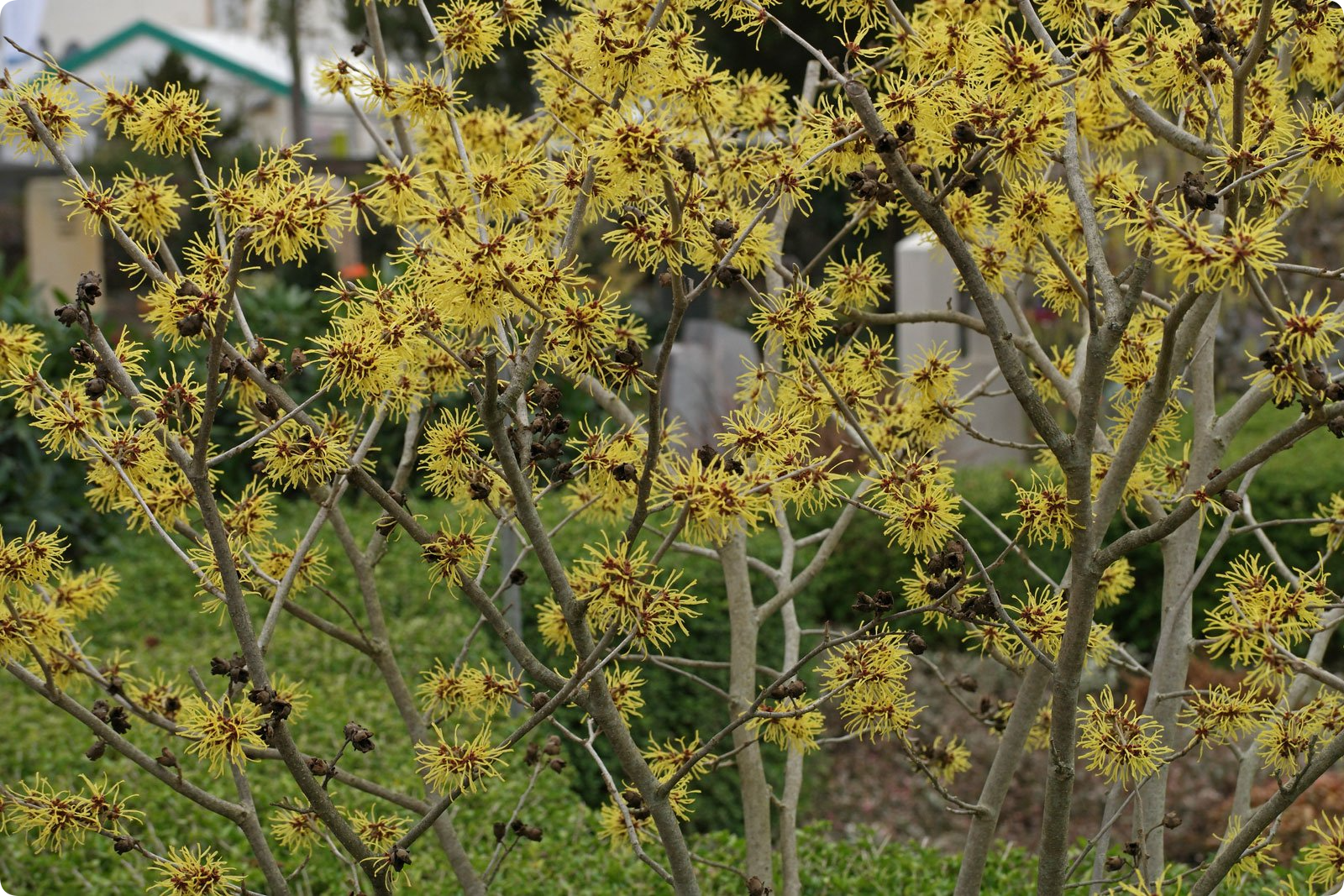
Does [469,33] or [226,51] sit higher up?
[469,33]

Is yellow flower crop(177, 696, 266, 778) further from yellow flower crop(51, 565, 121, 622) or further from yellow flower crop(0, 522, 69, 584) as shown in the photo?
yellow flower crop(51, 565, 121, 622)

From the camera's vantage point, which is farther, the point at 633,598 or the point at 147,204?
the point at 147,204

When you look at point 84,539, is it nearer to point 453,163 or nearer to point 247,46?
point 453,163

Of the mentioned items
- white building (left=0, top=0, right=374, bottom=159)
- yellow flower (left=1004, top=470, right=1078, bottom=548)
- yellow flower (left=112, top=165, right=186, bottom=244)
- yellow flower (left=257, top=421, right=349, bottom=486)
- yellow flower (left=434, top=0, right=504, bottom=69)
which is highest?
yellow flower (left=434, top=0, right=504, bottom=69)

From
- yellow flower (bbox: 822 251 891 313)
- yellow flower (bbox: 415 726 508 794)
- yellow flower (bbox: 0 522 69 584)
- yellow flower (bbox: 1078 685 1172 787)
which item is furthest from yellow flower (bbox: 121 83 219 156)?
yellow flower (bbox: 1078 685 1172 787)

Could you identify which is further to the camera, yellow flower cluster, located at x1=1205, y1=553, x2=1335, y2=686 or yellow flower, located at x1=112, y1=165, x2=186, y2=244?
yellow flower, located at x1=112, y1=165, x2=186, y2=244

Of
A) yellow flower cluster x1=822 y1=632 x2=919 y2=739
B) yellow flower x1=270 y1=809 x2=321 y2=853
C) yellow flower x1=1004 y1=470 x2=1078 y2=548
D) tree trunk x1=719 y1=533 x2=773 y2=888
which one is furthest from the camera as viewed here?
tree trunk x1=719 y1=533 x2=773 y2=888

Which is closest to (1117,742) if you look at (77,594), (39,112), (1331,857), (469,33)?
(1331,857)

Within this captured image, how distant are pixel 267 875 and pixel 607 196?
140cm

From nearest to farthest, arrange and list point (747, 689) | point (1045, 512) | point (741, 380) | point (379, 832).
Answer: point (1045, 512), point (379, 832), point (741, 380), point (747, 689)

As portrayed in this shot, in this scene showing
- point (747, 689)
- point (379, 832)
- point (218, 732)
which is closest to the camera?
point (218, 732)

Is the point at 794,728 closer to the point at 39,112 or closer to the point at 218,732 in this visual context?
the point at 218,732

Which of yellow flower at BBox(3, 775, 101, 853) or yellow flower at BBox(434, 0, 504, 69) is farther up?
yellow flower at BBox(434, 0, 504, 69)

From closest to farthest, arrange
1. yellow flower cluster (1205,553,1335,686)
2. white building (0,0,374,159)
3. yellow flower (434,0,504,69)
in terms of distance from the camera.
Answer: yellow flower cluster (1205,553,1335,686) < yellow flower (434,0,504,69) < white building (0,0,374,159)
